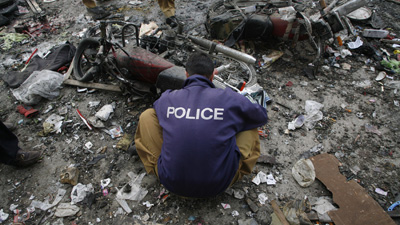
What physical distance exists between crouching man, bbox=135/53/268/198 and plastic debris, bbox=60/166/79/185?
4.28ft

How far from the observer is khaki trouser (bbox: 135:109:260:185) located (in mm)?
2299

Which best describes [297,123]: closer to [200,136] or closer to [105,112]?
[200,136]

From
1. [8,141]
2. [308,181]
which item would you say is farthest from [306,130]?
[8,141]

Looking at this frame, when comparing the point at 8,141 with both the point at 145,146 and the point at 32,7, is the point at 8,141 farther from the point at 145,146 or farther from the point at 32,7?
the point at 32,7

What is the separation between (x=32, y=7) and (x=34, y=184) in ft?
20.2

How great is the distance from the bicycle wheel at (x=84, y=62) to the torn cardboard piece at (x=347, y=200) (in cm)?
381

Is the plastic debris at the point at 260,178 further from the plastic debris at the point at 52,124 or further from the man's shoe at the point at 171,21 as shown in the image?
the man's shoe at the point at 171,21

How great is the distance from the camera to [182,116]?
195 cm

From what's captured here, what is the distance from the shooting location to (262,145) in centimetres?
325

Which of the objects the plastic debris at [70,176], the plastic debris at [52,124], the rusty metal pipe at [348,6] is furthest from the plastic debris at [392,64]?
the plastic debris at [52,124]

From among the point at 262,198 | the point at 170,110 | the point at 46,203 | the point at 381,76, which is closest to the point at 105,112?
the point at 46,203

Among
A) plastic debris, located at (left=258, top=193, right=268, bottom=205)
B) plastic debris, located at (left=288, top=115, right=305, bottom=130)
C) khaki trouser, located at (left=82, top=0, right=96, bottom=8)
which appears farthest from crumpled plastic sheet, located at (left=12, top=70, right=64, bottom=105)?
plastic debris, located at (left=288, top=115, right=305, bottom=130)

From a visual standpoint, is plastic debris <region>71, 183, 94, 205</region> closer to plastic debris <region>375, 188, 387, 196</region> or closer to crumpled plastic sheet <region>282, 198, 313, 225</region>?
crumpled plastic sheet <region>282, 198, 313, 225</region>

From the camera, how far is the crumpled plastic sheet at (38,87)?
12.5 feet
